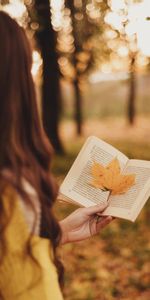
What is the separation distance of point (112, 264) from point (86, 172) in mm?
3311

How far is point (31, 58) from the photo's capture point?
1.63 m

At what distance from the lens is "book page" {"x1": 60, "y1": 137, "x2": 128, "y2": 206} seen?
231cm

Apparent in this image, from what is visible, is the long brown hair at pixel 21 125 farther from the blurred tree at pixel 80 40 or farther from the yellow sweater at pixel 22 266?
the blurred tree at pixel 80 40

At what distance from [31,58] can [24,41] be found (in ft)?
0.18

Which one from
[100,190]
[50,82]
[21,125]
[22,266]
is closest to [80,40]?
[50,82]

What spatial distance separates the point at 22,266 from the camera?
61.5 inches

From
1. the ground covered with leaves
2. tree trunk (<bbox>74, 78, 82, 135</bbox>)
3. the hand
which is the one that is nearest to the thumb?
the hand

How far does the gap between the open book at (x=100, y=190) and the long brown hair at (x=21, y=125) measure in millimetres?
553

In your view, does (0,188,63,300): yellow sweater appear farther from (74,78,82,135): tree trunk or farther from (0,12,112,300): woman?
(74,78,82,135): tree trunk

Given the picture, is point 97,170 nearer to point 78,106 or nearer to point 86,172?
point 86,172

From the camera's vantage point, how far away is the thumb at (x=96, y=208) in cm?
217

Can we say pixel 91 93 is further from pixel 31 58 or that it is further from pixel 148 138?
pixel 31 58

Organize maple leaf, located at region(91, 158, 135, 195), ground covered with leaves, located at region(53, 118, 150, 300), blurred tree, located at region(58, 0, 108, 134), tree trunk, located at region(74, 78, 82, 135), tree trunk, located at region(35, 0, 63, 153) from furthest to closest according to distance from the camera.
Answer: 1. tree trunk, located at region(74, 78, 82, 135)
2. blurred tree, located at region(58, 0, 108, 134)
3. tree trunk, located at region(35, 0, 63, 153)
4. ground covered with leaves, located at region(53, 118, 150, 300)
5. maple leaf, located at region(91, 158, 135, 195)

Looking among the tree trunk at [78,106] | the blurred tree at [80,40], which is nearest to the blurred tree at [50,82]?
the blurred tree at [80,40]
